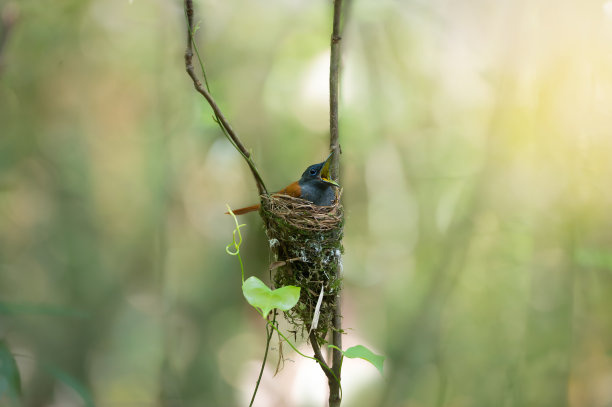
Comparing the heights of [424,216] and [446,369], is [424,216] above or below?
above

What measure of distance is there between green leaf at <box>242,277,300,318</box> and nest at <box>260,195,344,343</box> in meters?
0.16

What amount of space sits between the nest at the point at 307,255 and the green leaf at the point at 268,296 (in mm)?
163

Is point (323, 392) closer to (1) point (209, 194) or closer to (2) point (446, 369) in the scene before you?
(2) point (446, 369)

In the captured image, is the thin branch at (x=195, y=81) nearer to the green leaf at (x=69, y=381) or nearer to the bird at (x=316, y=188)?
the bird at (x=316, y=188)

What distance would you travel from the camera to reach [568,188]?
1.76m

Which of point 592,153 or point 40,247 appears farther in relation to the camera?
point 592,153

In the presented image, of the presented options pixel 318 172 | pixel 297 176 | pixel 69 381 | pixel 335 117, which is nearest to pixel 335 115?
pixel 335 117

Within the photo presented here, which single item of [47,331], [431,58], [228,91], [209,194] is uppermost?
[431,58]

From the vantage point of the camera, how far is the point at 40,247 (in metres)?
1.55

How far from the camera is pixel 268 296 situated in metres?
0.81

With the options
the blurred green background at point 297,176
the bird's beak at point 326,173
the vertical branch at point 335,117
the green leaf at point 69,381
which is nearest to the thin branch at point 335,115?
the vertical branch at point 335,117

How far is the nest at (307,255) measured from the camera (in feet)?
3.39

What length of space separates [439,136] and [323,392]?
3.68ft

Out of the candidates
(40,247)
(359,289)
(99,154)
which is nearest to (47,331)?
(40,247)
